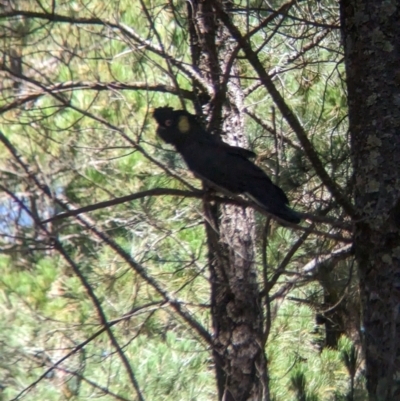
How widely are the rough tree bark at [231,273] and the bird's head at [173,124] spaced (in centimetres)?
13

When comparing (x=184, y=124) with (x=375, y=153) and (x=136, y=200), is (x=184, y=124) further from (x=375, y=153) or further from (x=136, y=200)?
(x=375, y=153)

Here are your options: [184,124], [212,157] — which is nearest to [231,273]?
[212,157]

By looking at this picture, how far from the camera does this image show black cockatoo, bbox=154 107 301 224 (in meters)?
3.74

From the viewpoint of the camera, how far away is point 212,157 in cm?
398

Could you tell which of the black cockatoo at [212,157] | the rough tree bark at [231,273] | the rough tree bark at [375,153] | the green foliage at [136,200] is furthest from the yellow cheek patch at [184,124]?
the rough tree bark at [375,153]

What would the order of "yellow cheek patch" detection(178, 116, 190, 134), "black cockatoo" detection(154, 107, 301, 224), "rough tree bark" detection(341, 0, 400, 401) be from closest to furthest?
"rough tree bark" detection(341, 0, 400, 401), "black cockatoo" detection(154, 107, 301, 224), "yellow cheek patch" detection(178, 116, 190, 134)

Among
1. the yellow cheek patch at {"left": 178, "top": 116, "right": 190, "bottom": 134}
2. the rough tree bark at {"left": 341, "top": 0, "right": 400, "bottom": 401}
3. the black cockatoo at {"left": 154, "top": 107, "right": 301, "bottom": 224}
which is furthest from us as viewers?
the yellow cheek patch at {"left": 178, "top": 116, "right": 190, "bottom": 134}

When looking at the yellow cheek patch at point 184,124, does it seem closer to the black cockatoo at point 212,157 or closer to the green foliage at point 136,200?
the black cockatoo at point 212,157

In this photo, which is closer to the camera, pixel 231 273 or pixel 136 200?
pixel 231 273

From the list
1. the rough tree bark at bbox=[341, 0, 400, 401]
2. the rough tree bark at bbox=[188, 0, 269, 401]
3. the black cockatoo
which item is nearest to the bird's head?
the black cockatoo

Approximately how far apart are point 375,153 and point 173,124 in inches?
66.9

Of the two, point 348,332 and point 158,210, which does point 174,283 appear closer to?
point 158,210

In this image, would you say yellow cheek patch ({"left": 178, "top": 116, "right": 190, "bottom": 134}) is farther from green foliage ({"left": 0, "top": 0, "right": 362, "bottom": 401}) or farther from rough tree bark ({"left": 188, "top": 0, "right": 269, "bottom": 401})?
green foliage ({"left": 0, "top": 0, "right": 362, "bottom": 401})

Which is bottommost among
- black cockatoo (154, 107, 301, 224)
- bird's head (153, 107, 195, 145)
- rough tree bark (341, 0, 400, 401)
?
rough tree bark (341, 0, 400, 401)
